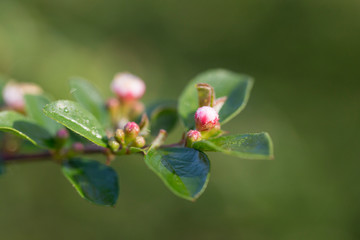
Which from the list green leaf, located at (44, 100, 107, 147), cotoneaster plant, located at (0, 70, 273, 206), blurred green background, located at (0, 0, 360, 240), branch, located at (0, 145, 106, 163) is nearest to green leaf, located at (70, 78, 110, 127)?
cotoneaster plant, located at (0, 70, 273, 206)

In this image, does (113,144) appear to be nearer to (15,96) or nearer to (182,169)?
(182,169)

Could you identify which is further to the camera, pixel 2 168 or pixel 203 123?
pixel 2 168

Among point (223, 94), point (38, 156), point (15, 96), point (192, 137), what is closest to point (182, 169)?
point (192, 137)

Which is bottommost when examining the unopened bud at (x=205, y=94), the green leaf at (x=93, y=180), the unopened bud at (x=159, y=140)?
the green leaf at (x=93, y=180)

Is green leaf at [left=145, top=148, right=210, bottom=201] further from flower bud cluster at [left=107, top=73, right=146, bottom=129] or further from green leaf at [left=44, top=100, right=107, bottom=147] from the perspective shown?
flower bud cluster at [left=107, top=73, right=146, bottom=129]

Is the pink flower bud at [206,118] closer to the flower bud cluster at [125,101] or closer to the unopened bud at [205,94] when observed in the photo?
the unopened bud at [205,94]

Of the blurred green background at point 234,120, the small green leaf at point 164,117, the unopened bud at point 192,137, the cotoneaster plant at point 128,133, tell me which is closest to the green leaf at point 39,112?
the cotoneaster plant at point 128,133

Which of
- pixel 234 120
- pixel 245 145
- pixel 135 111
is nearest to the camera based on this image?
pixel 245 145
